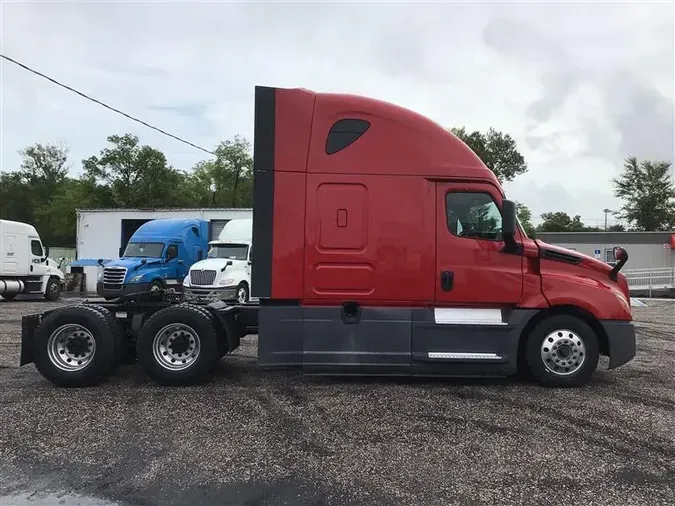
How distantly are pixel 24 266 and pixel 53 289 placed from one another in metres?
1.48

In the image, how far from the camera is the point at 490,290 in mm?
6586


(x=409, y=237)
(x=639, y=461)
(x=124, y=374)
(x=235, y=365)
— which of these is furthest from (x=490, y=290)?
(x=124, y=374)

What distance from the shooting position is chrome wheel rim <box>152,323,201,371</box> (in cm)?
672

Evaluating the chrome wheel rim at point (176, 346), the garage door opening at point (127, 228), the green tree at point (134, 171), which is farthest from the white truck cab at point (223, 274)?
the green tree at point (134, 171)

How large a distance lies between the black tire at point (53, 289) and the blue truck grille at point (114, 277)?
3.65 meters

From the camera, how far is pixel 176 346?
682cm

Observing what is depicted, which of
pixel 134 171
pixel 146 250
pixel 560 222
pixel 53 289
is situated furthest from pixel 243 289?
pixel 560 222

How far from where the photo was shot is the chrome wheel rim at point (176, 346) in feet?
22.1

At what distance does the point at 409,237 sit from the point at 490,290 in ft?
3.86

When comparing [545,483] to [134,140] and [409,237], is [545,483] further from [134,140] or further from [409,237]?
[134,140]

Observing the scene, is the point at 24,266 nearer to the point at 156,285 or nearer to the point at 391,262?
the point at 156,285

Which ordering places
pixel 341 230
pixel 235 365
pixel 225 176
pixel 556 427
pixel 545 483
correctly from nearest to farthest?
1. pixel 545 483
2. pixel 556 427
3. pixel 341 230
4. pixel 235 365
5. pixel 225 176

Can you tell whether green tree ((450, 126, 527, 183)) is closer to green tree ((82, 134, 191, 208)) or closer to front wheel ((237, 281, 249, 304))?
green tree ((82, 134, 191, 208))

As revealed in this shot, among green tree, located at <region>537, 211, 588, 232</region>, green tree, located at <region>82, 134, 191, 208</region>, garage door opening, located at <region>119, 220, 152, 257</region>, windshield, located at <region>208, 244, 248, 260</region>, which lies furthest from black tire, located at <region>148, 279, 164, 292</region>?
green tree, located at <region>537, 211, 588, 232</region>
